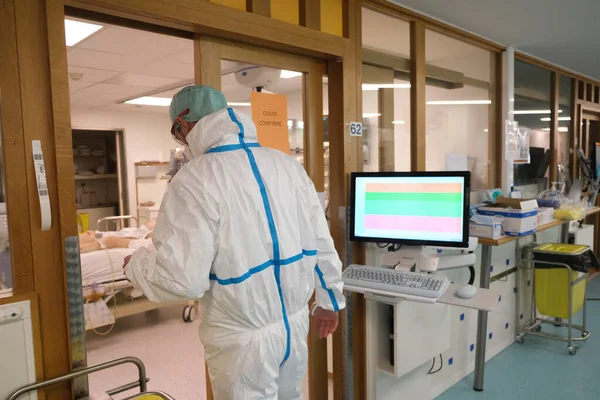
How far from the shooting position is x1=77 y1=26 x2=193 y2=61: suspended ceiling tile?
115 inches

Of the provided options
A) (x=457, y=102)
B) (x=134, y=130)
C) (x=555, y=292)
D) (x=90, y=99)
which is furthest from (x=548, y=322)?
(x=134, y=130)

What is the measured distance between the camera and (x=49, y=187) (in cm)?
137

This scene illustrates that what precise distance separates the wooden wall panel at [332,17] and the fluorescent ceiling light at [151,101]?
3884mm

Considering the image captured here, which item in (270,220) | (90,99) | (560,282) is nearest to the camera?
(270,220)

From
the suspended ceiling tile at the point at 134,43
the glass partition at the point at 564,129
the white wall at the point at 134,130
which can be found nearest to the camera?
the suspended ceiling tile at the point at 134,43

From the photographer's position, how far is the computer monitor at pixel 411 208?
81.4 inches

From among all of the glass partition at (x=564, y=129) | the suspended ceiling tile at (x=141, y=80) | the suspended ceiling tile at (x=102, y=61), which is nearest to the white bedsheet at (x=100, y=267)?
the suspended ceiling tile at (x=102, y=61)

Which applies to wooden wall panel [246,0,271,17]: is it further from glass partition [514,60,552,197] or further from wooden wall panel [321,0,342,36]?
glass partition [514,60,552,197]

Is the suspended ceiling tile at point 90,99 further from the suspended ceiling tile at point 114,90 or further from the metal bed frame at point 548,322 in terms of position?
the metal bed frame at point 548,322

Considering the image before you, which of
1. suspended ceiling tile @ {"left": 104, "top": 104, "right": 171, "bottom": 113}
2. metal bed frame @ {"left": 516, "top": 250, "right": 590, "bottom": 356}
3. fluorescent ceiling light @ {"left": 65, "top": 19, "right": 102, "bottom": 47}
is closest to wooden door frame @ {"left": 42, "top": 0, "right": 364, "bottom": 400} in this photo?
fluorescent ceiling light @ {"left": 65, "top": 19, "right": 102, "bottom": 47}

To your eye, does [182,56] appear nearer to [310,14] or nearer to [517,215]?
[310,14]

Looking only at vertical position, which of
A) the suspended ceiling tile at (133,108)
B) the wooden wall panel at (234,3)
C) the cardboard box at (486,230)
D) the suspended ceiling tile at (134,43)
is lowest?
the cardboard box at (486,230)

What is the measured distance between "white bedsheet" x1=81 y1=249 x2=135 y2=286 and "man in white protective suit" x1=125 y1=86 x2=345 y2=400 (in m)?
2.50

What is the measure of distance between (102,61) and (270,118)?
7.58ft
